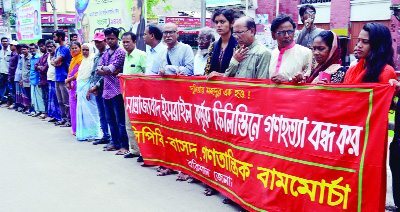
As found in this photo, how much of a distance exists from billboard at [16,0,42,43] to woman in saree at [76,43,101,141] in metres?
6.66

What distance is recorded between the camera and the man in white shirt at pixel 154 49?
6156 millimetres

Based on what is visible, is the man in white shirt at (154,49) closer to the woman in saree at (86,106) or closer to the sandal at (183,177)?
the sandal at (183,177)

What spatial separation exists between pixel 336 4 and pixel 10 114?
1550 cm

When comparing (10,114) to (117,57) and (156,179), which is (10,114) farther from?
(156,179)

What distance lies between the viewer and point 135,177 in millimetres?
5480

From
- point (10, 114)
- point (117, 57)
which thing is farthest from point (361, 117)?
point (10, 114)

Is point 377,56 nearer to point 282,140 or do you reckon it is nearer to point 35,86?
point 282,140

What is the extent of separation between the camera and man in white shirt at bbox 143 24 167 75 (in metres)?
6.16

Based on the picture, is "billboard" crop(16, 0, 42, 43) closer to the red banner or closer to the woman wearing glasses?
the red banner

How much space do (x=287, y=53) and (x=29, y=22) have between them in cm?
1256

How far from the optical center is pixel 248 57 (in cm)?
436

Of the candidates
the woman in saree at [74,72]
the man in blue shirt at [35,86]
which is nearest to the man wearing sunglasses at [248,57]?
the woman in saree at [74,72]

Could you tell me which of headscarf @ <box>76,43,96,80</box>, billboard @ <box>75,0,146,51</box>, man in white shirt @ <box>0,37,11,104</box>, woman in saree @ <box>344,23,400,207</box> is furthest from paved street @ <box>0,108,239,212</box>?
man in white shirt @ <box>0,37,11,104</box>

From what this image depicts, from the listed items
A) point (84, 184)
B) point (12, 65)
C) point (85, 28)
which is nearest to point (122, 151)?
→ point (84, 184)
